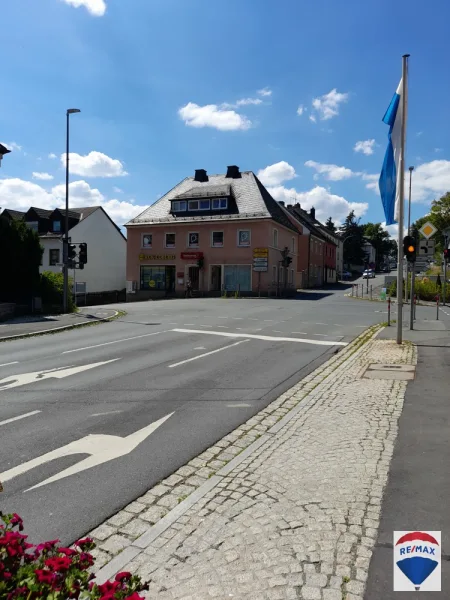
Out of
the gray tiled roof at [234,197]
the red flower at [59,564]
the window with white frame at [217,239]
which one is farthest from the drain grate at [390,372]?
the window with white frame at [217,239]

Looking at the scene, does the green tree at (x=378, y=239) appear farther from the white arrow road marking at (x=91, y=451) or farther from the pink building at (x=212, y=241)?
the white arrow road marking at (x=91, y=451)

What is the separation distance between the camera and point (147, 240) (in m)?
51.3

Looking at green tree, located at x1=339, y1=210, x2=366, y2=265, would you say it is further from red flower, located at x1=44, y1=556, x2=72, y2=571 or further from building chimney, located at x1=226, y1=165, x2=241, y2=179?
red flower, located at x1=44, y1=556, x2=72, y2=571

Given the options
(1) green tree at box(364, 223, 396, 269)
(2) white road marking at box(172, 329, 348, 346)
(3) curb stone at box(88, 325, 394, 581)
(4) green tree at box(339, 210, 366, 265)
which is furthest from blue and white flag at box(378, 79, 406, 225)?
(1) green tree at box(364, 223, 396, 269)

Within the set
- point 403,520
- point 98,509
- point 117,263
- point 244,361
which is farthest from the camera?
point 117,263

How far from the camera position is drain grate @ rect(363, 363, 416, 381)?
972cm

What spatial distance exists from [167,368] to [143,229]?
42082mm

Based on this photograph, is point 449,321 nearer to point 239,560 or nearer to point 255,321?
point 255,321

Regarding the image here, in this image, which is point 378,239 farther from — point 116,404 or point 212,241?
point 116,404

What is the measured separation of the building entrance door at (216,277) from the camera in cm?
4800

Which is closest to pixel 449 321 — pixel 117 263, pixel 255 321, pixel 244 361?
pixel 255 321

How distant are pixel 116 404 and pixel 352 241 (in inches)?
4112

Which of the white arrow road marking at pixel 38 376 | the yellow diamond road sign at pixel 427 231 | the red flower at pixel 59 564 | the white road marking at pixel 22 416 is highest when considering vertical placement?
the yellow diamond road sign at pixel 427 231

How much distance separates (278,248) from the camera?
159 ft
